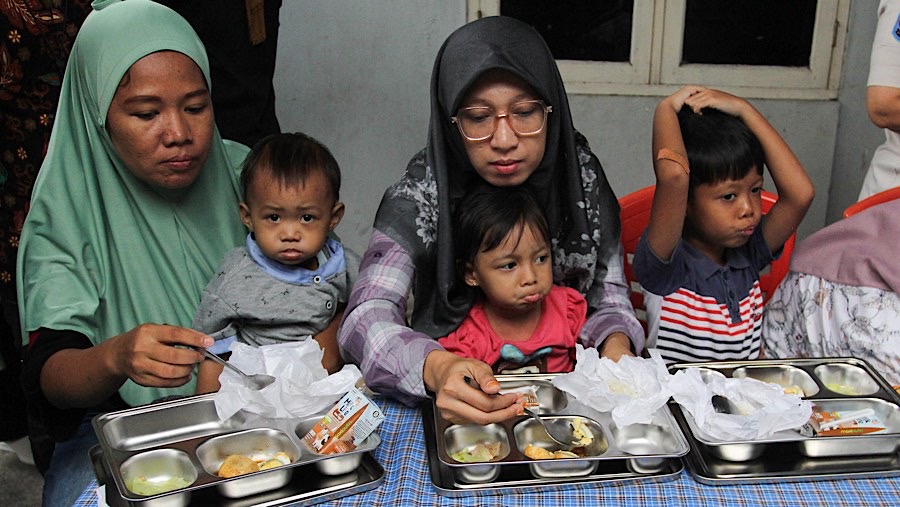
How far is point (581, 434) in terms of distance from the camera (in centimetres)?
142

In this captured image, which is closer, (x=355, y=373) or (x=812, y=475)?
(x=812, y=475)

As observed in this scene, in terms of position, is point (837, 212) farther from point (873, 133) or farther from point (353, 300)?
point (353, 300)

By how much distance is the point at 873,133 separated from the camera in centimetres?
349

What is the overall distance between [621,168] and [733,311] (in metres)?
2.02

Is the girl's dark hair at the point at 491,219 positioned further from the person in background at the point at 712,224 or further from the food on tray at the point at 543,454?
the food on tray at the point at 543,454

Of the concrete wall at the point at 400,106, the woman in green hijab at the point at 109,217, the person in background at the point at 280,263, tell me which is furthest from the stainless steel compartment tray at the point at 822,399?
the concrete wall at the point at 400,106

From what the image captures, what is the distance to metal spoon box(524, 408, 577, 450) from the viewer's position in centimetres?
143

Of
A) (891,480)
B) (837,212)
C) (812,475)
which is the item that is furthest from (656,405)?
(837,212)

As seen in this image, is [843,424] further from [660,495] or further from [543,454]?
[543,454]

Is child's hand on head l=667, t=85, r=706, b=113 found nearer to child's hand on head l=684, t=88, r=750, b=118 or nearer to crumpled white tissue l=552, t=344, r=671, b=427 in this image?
child's hand on head l=684, t=88, r=750, b=118

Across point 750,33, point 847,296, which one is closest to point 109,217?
point 847,296

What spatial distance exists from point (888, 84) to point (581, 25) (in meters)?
1.85

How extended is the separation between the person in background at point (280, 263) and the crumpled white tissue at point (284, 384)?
1.07 feet

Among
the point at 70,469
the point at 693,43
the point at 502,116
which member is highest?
the point at 693,43
